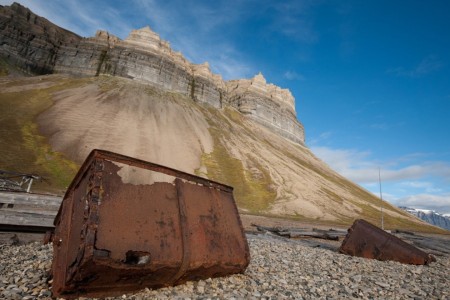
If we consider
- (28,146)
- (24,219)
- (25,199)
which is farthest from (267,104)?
(24,219)

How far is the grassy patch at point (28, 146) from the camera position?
105ft

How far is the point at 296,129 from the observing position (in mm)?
107812

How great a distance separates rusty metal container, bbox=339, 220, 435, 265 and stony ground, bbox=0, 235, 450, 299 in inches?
37.2

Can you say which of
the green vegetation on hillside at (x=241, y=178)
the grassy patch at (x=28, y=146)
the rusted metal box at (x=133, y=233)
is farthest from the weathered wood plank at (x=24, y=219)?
the green vegetation on hillside at (x=241, y=178)

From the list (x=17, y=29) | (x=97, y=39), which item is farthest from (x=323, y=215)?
(x=17, y=29)

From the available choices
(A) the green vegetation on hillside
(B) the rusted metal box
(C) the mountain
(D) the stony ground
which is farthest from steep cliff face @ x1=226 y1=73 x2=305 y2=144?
(B) the rusted metal box

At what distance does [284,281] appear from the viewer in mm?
5863

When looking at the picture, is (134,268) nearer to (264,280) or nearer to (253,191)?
(264,280)

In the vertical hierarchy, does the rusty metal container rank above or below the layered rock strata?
below

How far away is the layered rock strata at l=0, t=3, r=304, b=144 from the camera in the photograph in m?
76.8

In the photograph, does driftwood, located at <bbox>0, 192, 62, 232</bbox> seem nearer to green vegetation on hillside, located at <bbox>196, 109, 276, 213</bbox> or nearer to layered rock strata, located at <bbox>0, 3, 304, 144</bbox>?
green vegetation on hillside, located at <bbox>196, 109, 276, 213</bbox>

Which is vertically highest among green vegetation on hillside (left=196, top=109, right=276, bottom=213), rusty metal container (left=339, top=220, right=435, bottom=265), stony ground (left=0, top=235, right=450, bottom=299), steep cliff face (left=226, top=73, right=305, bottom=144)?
steep cliff face (left=226, top=73, right=305, bottom=144)

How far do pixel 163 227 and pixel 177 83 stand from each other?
263 ft

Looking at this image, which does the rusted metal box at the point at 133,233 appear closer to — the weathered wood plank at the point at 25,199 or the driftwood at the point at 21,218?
the driftwood at the point at 21,218
